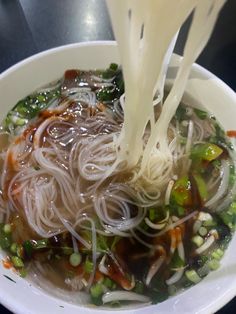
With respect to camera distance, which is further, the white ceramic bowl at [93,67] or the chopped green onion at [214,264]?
the chopped green onion at [214,264]

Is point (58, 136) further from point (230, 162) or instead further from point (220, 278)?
point (220, 278)

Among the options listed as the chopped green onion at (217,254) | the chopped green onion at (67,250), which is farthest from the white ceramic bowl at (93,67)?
the chopped green onion at (67,250)

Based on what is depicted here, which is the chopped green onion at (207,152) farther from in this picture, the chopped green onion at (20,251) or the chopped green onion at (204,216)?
the chopped green onion at (20,251)

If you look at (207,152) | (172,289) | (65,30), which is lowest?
(172,289)

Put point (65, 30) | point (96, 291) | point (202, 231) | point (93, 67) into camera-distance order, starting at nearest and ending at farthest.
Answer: point (96, 291) < point (202, 231) < point (93, 67) < point (65, 30)

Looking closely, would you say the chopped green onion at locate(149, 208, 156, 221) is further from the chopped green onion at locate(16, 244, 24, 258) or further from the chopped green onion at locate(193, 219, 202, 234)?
the chopped green onion at locate(16, 244, 24, 258)

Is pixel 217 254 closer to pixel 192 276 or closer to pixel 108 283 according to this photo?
pixel 192 276

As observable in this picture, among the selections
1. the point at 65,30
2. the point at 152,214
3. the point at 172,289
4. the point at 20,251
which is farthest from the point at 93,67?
the point at 172,289
